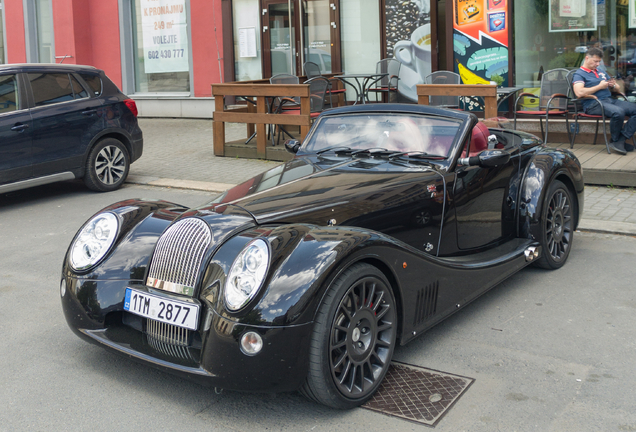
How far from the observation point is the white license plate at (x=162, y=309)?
3459 mm

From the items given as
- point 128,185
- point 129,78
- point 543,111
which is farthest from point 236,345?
point 129,78

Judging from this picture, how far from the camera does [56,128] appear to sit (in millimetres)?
9023

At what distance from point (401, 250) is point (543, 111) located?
23.9 ft

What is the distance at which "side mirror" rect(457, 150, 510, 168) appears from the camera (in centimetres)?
489

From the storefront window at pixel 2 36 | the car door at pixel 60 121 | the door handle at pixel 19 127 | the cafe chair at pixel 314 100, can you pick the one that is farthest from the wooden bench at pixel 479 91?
the storefront window at pixel 2 36

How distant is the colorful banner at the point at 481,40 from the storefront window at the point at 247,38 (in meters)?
5.16

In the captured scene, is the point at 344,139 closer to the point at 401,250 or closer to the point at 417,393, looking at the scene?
the point at 401,250

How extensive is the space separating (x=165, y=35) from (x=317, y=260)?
15306mm

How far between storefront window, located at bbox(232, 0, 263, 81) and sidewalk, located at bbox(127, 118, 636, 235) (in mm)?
1530

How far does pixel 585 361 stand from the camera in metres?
4.05

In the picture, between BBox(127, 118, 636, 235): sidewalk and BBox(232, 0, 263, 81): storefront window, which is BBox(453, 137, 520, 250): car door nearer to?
BBox(127, 118, 636, 235): sidewalk

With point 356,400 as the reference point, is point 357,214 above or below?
above

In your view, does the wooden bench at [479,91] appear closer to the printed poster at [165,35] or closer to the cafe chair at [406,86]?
the cafe chair at [406,86]

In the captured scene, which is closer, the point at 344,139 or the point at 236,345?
the point at 236,345
